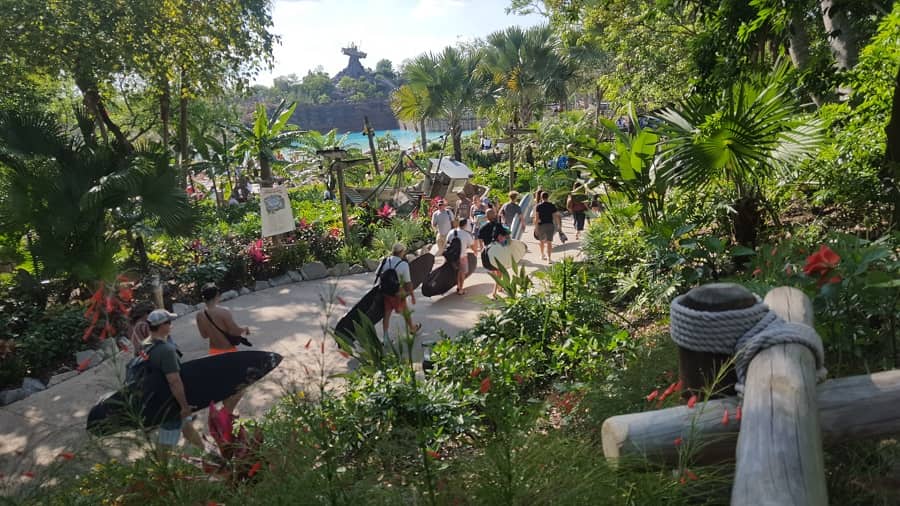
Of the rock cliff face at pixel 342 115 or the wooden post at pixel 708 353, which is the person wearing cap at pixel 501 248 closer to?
the wooden post at pixel 708 353

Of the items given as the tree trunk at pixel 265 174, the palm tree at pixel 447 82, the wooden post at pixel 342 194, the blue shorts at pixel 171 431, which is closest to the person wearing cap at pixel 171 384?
the blue shorts at pixel 171 431

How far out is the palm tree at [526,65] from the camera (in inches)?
1078

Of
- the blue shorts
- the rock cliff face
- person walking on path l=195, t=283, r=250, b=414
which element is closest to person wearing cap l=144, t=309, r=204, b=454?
the blue shorts

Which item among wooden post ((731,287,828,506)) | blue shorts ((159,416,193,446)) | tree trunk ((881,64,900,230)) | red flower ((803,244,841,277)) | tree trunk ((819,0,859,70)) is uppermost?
tree trunk ((819,0,859,70))

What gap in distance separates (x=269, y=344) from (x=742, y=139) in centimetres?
574

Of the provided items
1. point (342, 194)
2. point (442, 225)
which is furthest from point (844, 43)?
A: point (342, 194)

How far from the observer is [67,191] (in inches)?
305

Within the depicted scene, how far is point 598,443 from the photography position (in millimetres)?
2953

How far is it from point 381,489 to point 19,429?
5349mm

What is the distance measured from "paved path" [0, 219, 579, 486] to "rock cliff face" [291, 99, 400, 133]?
101 meters

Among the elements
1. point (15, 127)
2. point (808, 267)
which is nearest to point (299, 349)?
point (15, 127)

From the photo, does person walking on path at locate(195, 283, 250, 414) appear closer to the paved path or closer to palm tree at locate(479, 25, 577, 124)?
the paved path

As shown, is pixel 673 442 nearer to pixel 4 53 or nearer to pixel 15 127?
pixel 15 127

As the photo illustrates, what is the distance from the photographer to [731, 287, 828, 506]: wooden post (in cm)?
133
